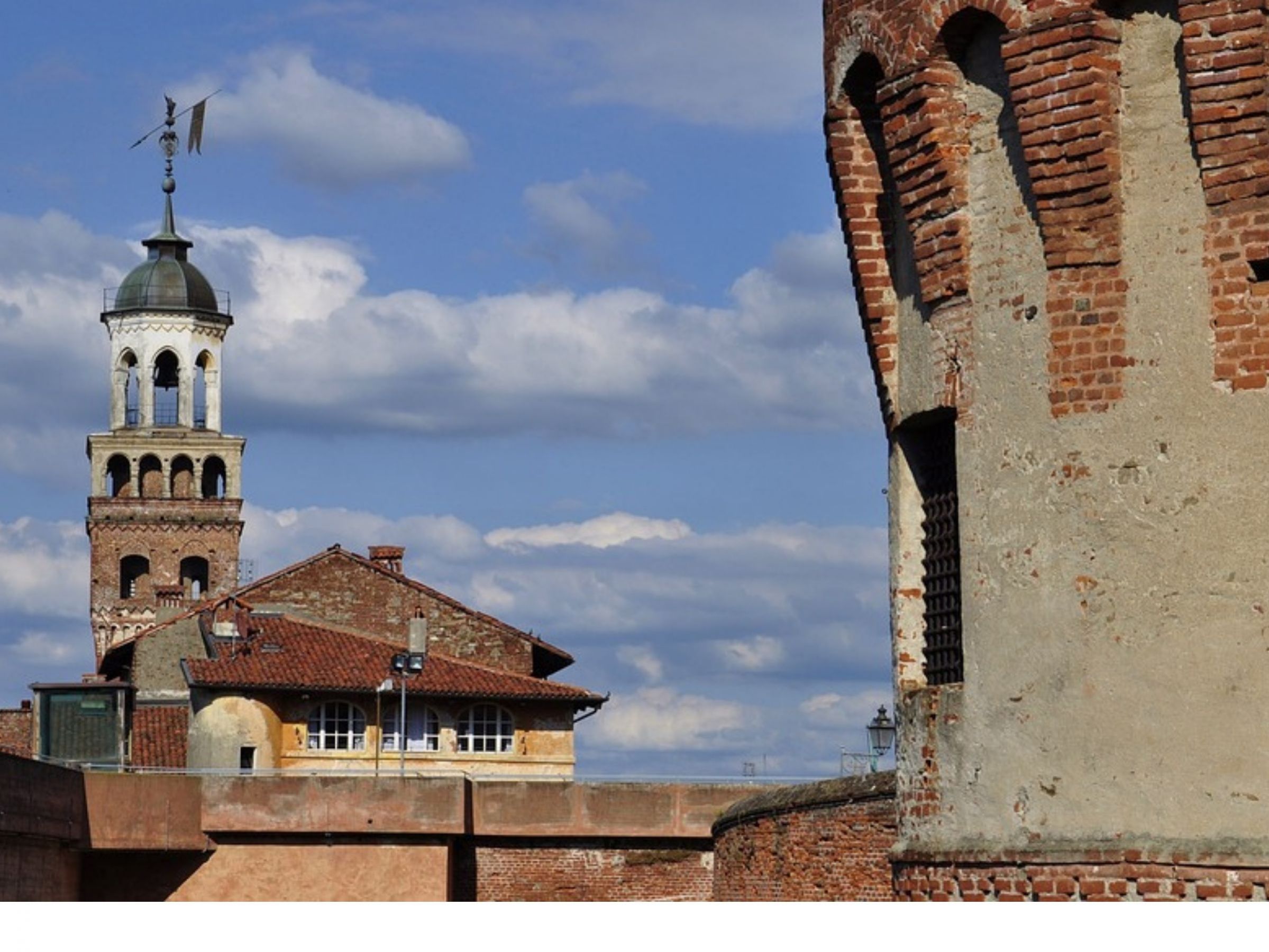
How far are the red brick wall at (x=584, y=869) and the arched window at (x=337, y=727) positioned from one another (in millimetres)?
13159

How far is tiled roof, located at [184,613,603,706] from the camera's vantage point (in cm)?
5172

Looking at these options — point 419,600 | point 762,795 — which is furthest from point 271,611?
point 762,795

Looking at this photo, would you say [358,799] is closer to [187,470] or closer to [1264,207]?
[1264,207]

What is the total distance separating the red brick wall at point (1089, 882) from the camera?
13.2 m

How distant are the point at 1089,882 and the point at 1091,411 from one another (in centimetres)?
261

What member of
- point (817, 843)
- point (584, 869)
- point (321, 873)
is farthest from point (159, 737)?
point (817, 843)

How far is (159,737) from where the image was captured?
5266 cm

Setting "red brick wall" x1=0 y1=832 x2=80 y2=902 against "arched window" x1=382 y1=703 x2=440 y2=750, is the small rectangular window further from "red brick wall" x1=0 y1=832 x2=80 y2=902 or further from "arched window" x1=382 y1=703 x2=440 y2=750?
"arched window" x1=382 y1=703 x2=440 y2=750

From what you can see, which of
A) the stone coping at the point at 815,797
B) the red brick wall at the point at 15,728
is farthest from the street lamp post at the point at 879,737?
the red brick wall at the point at 15,728

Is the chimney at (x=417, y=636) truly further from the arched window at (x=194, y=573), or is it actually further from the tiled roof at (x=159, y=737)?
the arched window at (x=194, y=573)

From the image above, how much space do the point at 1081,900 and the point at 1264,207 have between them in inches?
154

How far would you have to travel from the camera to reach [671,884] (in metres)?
40.0

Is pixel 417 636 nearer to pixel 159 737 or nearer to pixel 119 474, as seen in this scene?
pixel 159 737

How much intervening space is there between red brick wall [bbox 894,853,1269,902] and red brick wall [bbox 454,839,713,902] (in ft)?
82.7
